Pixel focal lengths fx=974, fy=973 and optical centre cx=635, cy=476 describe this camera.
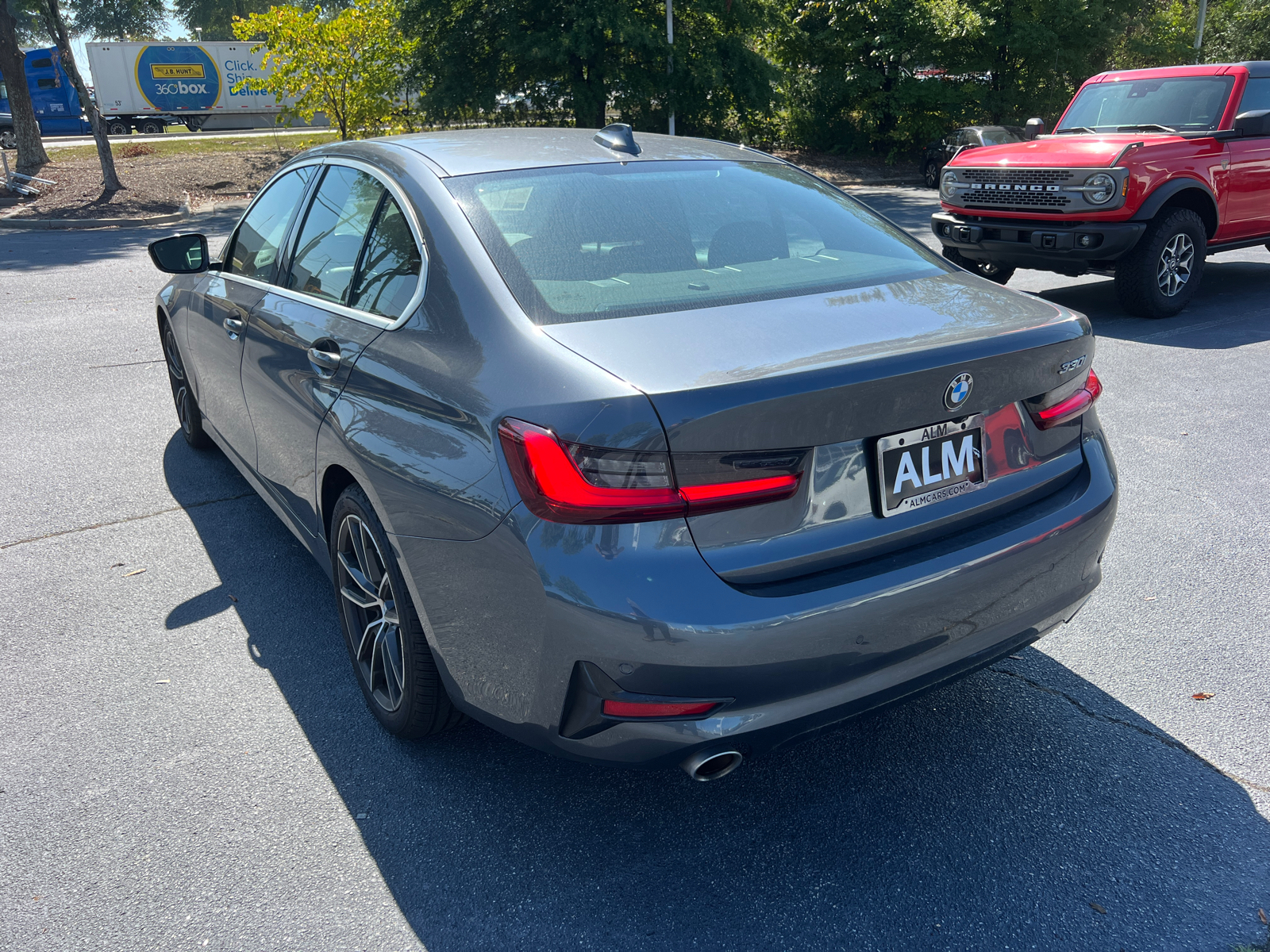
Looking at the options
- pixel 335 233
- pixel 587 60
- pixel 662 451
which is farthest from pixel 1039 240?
pixel 587 60

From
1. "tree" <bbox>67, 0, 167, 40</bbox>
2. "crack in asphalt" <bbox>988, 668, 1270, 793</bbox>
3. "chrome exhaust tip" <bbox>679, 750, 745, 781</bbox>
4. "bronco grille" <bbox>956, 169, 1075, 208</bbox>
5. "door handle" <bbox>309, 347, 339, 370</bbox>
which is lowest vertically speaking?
"crack in asphalt" <bbox>988, 668, 1270, 793</bbox>

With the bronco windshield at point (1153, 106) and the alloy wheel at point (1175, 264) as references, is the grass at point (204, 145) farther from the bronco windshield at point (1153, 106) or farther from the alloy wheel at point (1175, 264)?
the alloy wheel at point (1175, 264)

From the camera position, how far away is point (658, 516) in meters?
1.96

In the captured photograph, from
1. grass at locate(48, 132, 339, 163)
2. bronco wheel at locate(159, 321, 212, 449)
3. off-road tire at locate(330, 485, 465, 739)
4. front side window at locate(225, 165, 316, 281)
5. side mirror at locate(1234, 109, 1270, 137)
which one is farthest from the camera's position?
grass at locate(48, 132, 339, 163)

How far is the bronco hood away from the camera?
25.3 feet

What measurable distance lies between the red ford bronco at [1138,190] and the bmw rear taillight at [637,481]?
22.4 feet

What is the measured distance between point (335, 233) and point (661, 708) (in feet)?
6.62

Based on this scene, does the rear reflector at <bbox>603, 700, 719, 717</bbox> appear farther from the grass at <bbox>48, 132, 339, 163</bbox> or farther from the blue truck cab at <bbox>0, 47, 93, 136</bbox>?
the blue truck cab at <bbox>0, 47, 93, 136</bbox>

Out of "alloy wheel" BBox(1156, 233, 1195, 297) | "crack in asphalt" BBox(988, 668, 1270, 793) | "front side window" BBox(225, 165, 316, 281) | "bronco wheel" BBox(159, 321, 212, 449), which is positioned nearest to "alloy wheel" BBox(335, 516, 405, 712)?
"front side window" BBox(225, 165, 316, 281)

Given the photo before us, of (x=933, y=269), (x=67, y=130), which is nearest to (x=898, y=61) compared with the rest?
(x=933, y=269)

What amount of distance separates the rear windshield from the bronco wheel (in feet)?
9.58

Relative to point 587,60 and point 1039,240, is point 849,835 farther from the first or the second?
point 587,60

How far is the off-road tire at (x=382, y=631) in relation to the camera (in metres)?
2.61

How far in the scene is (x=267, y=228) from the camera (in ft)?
12.6
